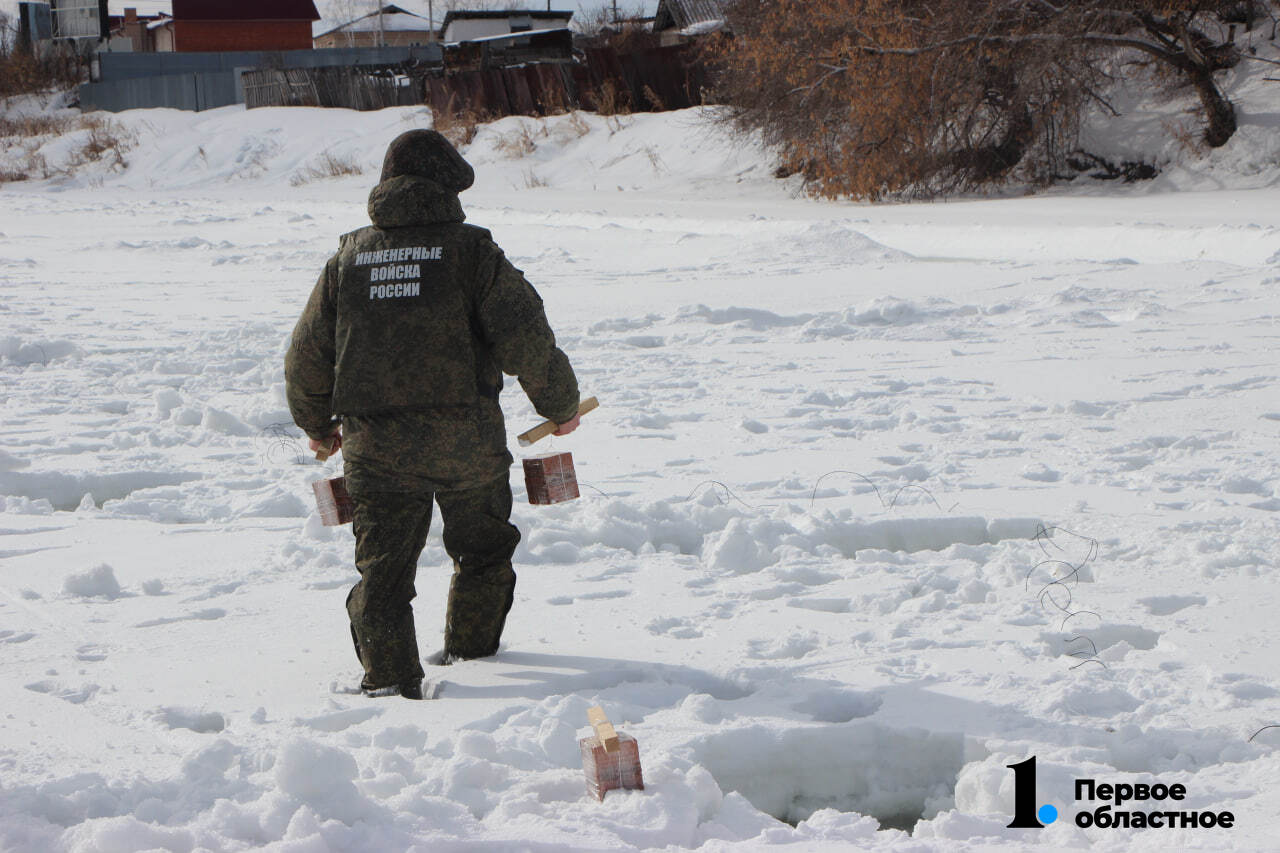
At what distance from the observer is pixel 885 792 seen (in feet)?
10.5

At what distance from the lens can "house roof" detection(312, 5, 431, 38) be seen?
3206 inches

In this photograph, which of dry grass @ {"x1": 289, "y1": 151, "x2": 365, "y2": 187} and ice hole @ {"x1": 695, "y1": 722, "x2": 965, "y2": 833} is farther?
dry grass @ {"x1": 289, "y1": 151, "x2": 365, "y2": 187}

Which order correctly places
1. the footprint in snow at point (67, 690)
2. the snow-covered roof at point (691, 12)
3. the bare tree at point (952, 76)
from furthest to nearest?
the snow-covered roof at point (691, 12) < the bare tree at point (952, 76) < the footprint in snow at point (67, 690)

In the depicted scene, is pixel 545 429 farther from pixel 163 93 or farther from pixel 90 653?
pixel 163 93

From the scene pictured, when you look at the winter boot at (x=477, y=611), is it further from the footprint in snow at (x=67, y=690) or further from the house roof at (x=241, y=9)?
the house roof at (x=241, y=9)

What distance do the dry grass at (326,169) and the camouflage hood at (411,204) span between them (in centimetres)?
2575

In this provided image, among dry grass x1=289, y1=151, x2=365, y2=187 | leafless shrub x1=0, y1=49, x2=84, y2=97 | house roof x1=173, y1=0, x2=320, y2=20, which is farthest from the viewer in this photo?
house roof x1=173, y1=0, x2=320, y2=20

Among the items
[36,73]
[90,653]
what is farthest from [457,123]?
[90,653]

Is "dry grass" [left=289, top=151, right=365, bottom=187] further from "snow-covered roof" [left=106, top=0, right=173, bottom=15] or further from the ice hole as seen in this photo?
"snow-covered roof" [left=106, top=0, right=173, bottom=15]

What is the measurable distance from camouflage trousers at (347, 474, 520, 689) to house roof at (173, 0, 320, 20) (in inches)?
2393

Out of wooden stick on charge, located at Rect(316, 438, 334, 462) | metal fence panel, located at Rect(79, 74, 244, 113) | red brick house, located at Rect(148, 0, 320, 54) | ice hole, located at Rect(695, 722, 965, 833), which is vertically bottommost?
ice hole, located at Rect(695, 722, 965, 833)

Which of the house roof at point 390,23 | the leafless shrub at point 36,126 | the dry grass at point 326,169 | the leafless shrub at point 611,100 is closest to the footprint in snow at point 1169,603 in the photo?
the leafless shrub at point 611,100

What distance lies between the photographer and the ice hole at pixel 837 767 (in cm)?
318

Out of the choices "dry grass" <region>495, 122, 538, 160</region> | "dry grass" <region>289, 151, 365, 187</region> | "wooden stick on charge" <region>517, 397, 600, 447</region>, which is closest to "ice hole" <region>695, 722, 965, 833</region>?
"wooden stick on charge" <region>517, 397, 600, 447</region>
